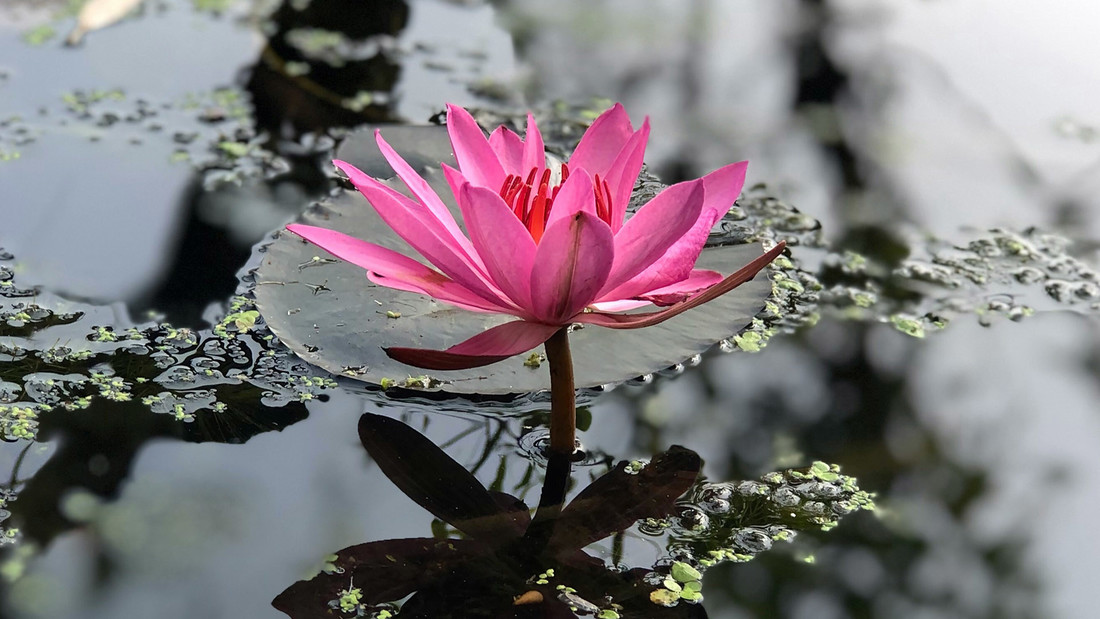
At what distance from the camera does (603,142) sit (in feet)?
4.43

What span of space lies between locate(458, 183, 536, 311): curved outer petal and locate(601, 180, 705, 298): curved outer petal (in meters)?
0.11

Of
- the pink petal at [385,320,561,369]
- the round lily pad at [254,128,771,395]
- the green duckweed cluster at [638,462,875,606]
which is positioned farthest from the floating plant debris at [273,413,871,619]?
the pink petal at [385,320,561,369]

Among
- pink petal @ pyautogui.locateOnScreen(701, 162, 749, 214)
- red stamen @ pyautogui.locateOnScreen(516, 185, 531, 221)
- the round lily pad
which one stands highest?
pink petal @ pyautogui.locateOnScreen(701, 162, 749, 214)

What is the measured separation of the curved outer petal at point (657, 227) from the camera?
1142 mm

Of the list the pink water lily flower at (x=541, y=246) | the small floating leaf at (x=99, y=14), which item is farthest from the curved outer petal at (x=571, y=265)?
the small floating leaf at (x=99, y=14)

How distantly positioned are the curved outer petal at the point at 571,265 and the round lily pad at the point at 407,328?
0.33 m

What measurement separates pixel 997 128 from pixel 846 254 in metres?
0.70

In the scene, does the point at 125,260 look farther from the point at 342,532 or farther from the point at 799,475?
the point at 799,475

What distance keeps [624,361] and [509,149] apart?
0.38m

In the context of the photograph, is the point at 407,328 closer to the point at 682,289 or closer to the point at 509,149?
the point at 509,149

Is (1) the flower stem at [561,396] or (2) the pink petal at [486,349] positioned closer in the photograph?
(2) the pink petal at [486,349]

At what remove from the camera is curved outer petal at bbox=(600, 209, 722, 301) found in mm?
1203

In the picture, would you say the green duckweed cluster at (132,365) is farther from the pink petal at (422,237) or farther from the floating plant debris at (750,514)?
the floating plant debris at (750,514)

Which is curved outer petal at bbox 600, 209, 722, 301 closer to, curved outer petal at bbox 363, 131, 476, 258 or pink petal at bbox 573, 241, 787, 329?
pink petal at bbox 573, 241, 787, 329
